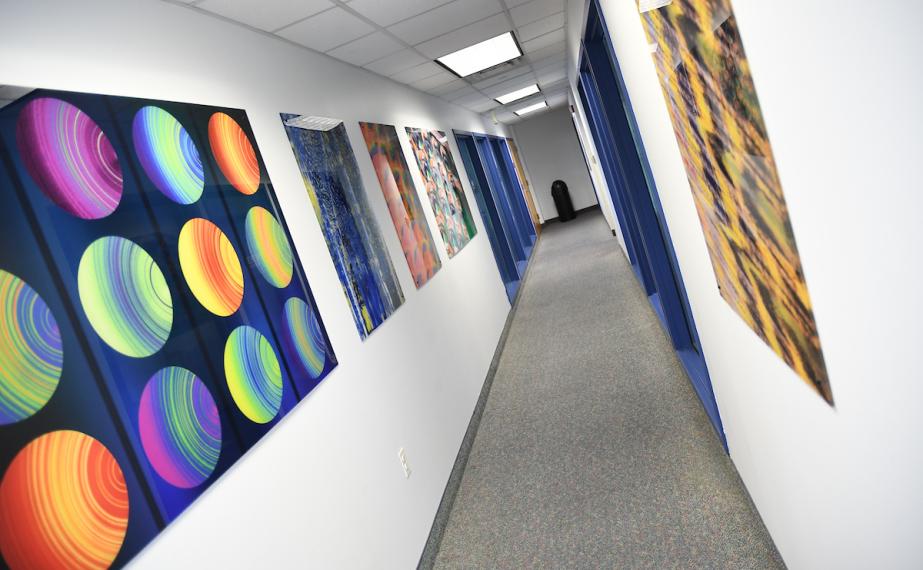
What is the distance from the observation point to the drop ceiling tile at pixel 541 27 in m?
4.32

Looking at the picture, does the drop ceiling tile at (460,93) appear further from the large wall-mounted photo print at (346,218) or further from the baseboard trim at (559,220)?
the baseboard trim at (559,220)

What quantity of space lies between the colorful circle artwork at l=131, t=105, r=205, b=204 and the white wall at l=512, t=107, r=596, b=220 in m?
12.6

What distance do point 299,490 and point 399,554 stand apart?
72 cm

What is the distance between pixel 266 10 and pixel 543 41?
3.30 meters

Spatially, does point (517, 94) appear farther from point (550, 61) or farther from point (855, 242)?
point (855, 242)

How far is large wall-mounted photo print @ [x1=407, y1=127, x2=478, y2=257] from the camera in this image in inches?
180

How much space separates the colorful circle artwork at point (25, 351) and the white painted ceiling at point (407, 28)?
1384 millimetres

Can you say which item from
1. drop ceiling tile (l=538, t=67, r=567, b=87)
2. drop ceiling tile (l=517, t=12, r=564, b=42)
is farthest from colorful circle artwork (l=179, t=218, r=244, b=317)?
drop ceiling tile (l=538, t=67, r=567, b=87)

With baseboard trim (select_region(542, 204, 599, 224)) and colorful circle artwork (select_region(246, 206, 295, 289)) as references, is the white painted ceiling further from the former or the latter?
baseboard trim (select_region(542, 204, 599, 224))

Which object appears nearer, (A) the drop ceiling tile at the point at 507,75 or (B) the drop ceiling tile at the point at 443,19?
(B) the drop ceiling tile at the point at 443,19

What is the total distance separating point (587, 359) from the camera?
4.22 m

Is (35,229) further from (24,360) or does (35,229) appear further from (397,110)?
(397,110)

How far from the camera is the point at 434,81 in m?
5.30

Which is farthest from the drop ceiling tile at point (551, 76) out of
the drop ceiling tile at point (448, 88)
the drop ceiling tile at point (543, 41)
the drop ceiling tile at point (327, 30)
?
the drop ceiling tile at point (327, 30)
